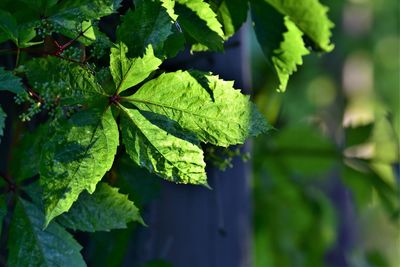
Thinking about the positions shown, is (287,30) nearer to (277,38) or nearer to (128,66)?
(277,38)

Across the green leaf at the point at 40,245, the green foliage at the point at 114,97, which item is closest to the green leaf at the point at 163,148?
the green foliage at the point at 114,97

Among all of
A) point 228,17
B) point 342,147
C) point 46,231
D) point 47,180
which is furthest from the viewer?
point 342,147

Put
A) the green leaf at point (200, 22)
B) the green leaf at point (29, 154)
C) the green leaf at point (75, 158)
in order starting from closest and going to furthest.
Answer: the green leaf at point (75, 158) < the green leaf at point (200, 22) < the green leaf at point (29, 154)

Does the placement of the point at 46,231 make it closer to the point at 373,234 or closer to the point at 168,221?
the point at 168,221

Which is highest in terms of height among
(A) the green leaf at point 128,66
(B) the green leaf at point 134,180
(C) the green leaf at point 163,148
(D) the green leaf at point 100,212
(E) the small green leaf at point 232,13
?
(A) the green leaf at point 128,66

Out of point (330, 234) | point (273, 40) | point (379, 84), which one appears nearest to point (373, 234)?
point (379, 84)

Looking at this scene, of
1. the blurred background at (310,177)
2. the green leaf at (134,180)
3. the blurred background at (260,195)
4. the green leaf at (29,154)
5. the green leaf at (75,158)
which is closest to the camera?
the green leaf at (75,158)

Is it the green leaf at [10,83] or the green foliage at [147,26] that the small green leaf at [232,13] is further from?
the green leaf at [10,83]
